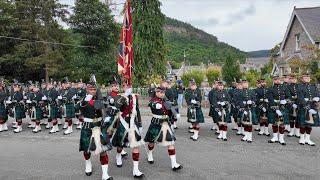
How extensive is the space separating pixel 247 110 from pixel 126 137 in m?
4.54

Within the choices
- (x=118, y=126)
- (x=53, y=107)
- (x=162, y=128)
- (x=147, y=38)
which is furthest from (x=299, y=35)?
(x=118, y=126)

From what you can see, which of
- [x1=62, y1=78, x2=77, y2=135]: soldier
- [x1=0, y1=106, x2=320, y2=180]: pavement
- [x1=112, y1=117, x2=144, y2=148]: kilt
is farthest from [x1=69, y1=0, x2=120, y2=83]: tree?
[x1=112, y1=117, x2=144, y2=148]: kilt

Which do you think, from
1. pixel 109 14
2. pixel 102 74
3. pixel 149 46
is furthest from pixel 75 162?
pixel 109 14

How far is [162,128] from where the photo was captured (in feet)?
24.7

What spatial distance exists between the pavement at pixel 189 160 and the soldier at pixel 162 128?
44cm

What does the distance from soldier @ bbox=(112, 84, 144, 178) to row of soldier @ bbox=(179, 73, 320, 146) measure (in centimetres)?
377

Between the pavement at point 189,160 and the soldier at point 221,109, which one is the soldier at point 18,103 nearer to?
the pavement at point 189,160

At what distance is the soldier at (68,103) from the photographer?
39.9ft

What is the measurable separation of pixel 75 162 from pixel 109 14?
2500 centimetres

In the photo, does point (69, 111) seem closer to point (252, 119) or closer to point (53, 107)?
point (53, 107)

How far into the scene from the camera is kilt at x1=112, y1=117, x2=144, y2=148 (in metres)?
7.25

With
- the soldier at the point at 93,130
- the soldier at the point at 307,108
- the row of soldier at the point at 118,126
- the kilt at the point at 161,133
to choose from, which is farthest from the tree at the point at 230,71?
the soldier at the point at 93,130

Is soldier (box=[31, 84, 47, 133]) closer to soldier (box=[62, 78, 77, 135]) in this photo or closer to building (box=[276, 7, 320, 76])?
soldier (box=[62, 78, 77, 135])

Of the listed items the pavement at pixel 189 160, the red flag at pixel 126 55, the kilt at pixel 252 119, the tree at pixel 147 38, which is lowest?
the pavement at pixel 189 160
